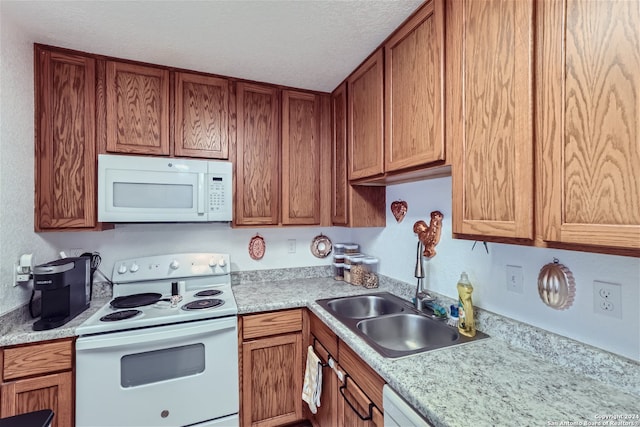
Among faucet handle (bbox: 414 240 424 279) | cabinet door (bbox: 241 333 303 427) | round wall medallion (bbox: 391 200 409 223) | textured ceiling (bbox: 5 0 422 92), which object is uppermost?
textured ceiling (bbox: 5 0 422 92)

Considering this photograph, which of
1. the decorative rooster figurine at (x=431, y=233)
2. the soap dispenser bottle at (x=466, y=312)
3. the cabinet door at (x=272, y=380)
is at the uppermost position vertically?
the decorative rooster figurine at (x=431, y=233)

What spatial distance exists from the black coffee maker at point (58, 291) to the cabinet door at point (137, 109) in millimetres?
721

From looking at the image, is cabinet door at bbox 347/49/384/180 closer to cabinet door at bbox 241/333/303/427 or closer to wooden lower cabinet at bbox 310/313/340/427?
wooden lower cabinet at bbox 310/313/340/427

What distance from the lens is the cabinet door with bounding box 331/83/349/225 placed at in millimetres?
2082

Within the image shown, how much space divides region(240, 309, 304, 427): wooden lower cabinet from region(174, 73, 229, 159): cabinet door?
1.14 metres

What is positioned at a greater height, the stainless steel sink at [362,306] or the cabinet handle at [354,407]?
the stainless steel sink at [362,306]

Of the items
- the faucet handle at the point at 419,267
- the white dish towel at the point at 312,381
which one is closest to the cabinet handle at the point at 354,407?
the white dish towel at the point at 312,381

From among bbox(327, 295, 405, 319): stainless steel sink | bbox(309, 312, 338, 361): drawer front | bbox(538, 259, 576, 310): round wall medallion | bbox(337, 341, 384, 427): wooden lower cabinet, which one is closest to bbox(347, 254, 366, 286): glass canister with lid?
bbox(327, 295, 405, 319): stainless steel sink

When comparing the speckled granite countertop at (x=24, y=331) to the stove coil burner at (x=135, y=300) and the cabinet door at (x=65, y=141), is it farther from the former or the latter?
the cabinet door at (x=65, y=141)

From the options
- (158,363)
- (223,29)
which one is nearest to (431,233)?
(223,29)

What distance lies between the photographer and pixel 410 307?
166cm

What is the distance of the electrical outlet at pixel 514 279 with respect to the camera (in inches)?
47.1

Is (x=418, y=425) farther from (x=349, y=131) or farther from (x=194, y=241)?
(x=194, y=241)

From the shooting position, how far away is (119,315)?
5.09ft
